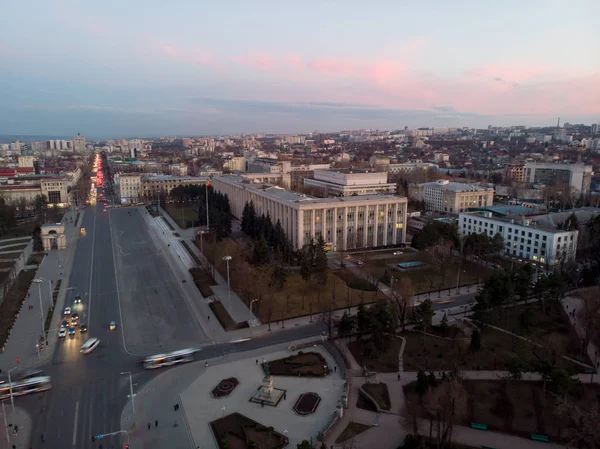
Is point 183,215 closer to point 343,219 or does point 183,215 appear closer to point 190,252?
point 190,252

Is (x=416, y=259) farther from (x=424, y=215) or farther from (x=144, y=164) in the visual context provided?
(x=144, y=164)

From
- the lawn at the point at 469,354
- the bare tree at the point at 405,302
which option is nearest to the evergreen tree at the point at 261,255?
the bare tree at the point at 405,302

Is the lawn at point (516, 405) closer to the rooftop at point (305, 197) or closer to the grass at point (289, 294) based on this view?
the grass at point (289, 294)

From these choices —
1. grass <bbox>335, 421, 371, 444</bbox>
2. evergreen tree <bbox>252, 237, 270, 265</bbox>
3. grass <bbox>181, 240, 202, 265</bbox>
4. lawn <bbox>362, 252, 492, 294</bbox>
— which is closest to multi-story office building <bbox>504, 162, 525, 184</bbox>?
lawn <bbox>362, 252, 492, 294</bbox>

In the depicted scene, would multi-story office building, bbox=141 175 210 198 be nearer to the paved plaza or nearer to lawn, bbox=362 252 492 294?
lawn, bbox=362 252 492 294

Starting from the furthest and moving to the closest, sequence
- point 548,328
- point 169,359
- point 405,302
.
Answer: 1. point 405,302
2. point 548,328
3. point 169,359

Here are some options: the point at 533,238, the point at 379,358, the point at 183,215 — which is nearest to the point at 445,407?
the point at 379,358

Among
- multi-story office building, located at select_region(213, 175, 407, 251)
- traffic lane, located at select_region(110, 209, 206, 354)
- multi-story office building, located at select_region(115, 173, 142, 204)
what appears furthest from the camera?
multi-story office building, located at select_region(115, 173, 142, 204)
